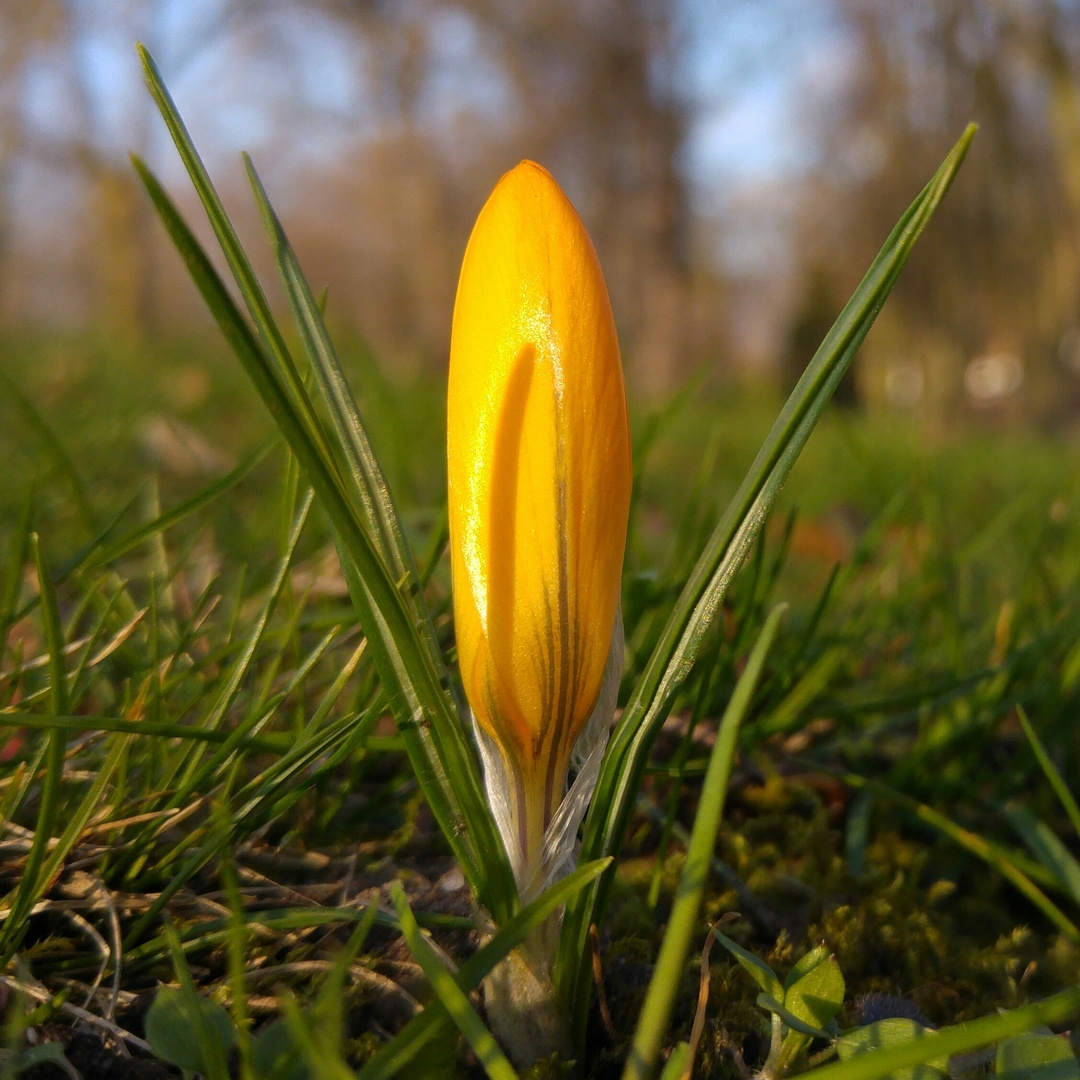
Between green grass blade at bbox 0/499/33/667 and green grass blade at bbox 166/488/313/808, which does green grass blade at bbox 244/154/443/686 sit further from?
green grass blade at bbox 0/499/33/667

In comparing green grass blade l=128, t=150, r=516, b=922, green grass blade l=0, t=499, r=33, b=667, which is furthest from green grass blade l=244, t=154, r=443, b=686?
green grass blade l=0, t=499, r=33, b=667

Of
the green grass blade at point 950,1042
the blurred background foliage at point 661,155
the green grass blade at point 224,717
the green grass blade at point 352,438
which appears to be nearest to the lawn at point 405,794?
the green grass blade at point 224,717

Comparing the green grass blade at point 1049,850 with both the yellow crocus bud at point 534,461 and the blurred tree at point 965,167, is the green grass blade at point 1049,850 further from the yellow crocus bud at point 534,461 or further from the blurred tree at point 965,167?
the blurred tree at point 965,167

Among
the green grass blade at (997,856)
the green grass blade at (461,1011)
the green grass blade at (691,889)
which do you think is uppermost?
the green grass blade at (691,889)

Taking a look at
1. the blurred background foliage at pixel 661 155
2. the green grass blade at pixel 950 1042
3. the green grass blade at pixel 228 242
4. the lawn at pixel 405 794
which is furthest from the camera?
the blurred background foliage at pixel 661 155

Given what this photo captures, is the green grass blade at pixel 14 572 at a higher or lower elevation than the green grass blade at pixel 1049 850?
higher

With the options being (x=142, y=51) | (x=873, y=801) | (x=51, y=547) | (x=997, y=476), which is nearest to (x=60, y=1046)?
(x=142, y=51)
